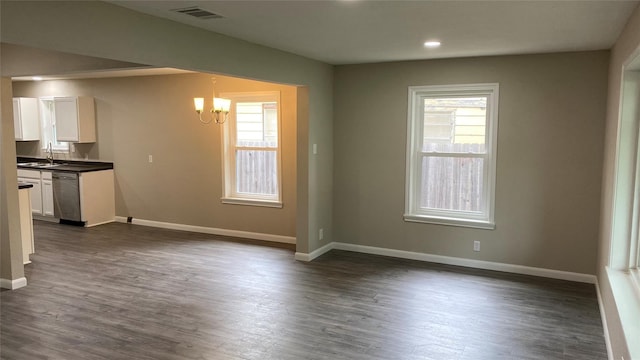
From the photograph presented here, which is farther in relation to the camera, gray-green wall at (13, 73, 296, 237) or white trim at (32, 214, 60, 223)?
white trim at (32, 214, 60, 223)

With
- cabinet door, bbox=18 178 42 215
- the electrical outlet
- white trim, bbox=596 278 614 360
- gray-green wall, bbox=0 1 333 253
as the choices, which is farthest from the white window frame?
white trim, bbox=596 278 614 360

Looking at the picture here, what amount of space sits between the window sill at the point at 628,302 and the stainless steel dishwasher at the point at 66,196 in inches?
283

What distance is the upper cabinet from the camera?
759 centimetres

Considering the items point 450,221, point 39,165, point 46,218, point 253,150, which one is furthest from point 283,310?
point 39,165

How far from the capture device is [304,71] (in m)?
5.16

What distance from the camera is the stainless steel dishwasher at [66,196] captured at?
7332 millimetres

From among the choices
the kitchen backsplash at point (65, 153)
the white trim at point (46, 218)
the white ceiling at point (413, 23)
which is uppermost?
the white ceiling at point (413, 23)

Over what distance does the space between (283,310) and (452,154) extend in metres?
2.70

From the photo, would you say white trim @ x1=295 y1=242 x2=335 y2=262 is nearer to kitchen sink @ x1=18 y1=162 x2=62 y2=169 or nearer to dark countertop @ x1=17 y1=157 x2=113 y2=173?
dark countertop @ x1=17 y1=157 x2=113 y2=173

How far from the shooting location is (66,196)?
7.43m

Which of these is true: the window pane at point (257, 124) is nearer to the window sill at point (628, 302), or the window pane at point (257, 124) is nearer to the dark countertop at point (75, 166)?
the dark countertop at point (75, 166)

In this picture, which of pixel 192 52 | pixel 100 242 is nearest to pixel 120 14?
pixel 192 52

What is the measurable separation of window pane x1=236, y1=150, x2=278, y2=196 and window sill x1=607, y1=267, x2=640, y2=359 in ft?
13.9

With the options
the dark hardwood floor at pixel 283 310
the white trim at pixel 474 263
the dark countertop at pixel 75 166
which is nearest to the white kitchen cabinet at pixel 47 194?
the dark countertop at pixel 75 166
